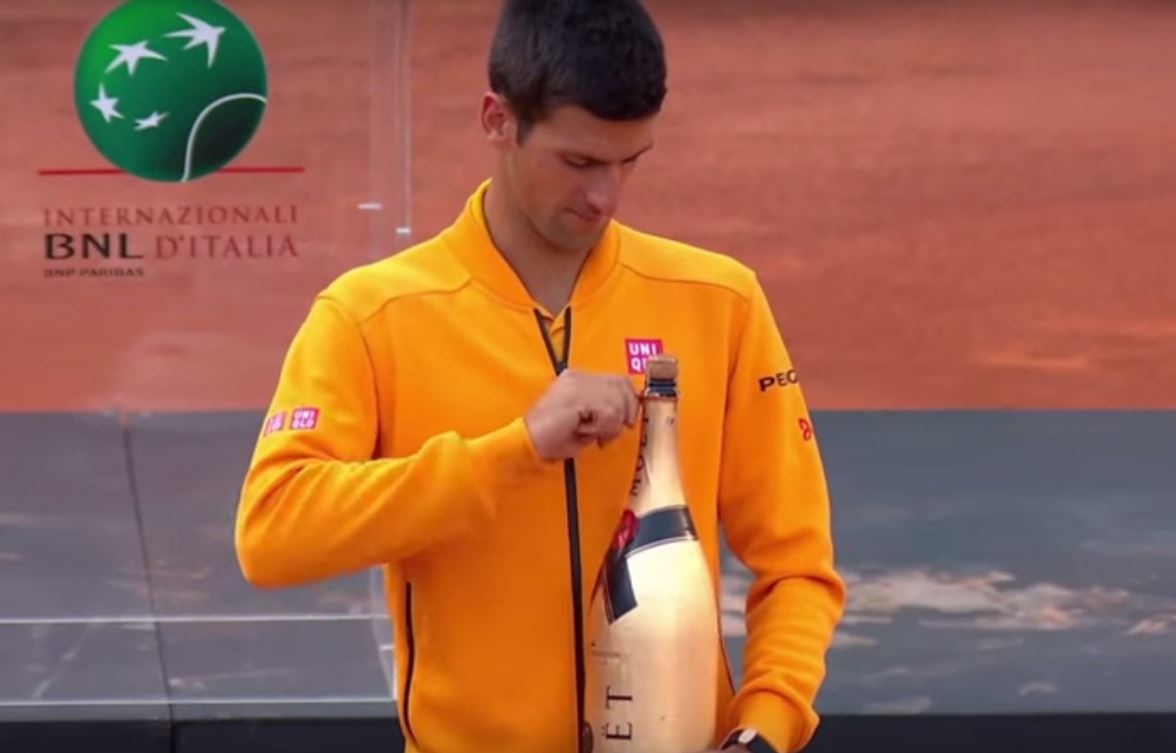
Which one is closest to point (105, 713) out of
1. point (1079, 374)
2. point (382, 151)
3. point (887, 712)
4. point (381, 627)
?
point (381, 627)

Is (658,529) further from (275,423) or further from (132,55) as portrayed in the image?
(132,55)

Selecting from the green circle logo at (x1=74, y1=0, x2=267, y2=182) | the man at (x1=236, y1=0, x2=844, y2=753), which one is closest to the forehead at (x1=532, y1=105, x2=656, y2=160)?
the man at (x1=236, y1=0, x2=844, y2=753)

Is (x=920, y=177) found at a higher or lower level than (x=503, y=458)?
lower

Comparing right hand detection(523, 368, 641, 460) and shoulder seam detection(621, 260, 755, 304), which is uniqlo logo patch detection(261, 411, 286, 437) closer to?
right hand detection(523, 368, 641, 460)

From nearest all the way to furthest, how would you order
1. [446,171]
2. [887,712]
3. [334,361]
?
[334,361]
[887,712]
[446,171]

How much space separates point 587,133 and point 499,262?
0.76 feet

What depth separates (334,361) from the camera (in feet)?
7.43

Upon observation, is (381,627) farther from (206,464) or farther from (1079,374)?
(1079,374)

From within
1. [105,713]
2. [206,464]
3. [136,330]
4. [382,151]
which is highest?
[382,151]

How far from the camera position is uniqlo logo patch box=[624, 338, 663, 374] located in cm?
234

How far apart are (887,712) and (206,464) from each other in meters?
1.78

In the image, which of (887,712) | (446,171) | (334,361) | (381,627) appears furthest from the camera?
(446,171)

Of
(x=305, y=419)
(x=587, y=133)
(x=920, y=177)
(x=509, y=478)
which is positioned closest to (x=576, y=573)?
(x=509, y=478)

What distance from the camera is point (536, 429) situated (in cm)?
211
